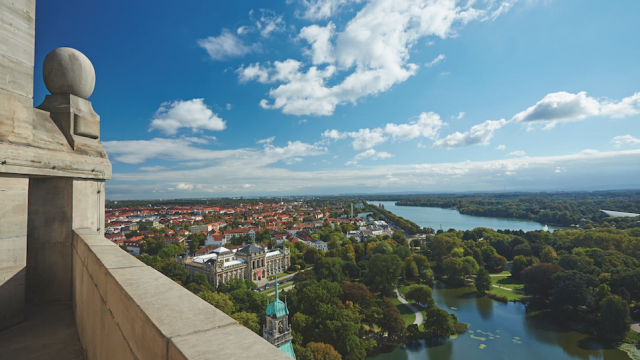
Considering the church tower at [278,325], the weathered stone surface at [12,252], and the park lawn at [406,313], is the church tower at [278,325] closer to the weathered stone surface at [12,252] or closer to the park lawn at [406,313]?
the park lawn at [406,313]

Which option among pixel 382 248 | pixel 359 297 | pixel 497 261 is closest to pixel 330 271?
pixel 359 297

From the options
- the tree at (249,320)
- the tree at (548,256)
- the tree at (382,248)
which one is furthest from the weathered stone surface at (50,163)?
the tree at (548,256)

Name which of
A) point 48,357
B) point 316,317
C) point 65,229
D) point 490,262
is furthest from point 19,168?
point 490,262

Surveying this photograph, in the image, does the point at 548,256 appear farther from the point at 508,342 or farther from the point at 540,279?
the point at 508,342

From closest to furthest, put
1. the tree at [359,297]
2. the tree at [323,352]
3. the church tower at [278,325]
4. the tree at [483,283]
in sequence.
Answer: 1. the tree at [323,352]
2. the church tower at [278,325]
3. the tree at [359,297]
4. the tree at [483,283]

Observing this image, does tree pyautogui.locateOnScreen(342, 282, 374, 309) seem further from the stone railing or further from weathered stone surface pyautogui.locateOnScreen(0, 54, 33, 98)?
weathered stone surface pyautogui.locateOnScreen(0, 54, 33, 98)

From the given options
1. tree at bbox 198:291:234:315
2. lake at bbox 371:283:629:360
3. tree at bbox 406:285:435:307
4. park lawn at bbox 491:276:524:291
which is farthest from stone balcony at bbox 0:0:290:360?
park lawn at bbox 491:276:524:291

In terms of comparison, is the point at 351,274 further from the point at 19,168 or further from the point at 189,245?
the point at 19,168
